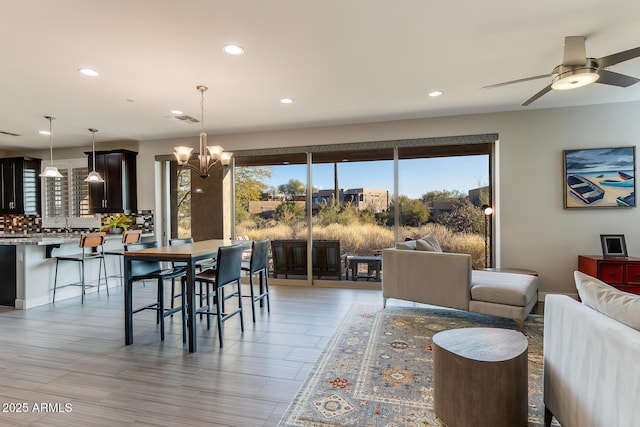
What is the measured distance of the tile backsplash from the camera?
6.43m

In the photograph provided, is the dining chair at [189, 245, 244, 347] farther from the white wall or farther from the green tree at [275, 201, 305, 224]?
the white wall

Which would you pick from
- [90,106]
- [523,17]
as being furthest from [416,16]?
[90,106]

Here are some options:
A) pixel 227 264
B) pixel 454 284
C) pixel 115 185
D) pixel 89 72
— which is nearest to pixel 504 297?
pixel 454 284

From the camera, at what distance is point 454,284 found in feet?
12.0

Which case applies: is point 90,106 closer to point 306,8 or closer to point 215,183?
point 215,183

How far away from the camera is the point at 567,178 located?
4582 mm

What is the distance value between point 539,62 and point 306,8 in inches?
93.6

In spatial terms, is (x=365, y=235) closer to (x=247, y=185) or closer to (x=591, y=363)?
(x=247, y=185)

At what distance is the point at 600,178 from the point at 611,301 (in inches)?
154

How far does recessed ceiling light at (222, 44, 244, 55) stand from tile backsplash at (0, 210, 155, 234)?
451cm

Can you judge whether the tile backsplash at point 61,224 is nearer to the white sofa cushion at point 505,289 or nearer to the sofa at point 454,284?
the sofa at point 454,284

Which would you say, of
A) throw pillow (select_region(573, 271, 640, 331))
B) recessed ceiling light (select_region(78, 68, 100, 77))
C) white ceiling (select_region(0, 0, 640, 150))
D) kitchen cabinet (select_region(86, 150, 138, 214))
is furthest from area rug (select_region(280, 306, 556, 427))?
kitchen cabinet (select_region(86, 150, 138, 214))

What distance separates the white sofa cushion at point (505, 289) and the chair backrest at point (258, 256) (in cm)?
242

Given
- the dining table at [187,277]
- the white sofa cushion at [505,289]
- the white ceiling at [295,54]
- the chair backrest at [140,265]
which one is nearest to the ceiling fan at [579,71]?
the white ceiling at [295,54]
